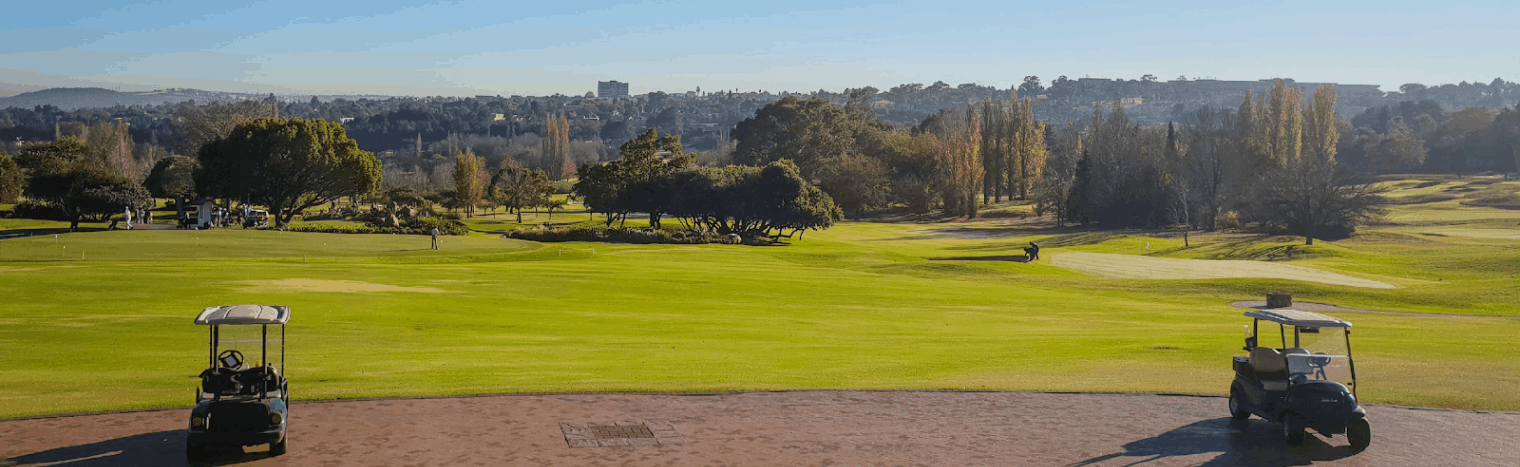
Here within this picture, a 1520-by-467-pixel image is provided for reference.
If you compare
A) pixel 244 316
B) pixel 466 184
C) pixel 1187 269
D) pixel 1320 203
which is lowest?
pixel 1187 269

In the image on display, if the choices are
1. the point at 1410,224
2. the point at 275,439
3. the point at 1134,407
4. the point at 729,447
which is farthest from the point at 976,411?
the point at 1410,224

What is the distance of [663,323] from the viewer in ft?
99.8

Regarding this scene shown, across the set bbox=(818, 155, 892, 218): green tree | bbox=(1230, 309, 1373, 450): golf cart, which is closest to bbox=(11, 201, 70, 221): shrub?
bbox=(818, 155, 892, 218): green tree

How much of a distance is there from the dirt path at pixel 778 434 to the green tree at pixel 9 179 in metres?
85.2

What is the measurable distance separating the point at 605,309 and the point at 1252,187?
8185cm

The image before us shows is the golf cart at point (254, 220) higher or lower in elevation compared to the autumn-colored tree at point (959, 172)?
lower

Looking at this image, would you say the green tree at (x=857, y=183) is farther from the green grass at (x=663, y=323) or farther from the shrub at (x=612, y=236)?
the green grass at (x=663, y=323)

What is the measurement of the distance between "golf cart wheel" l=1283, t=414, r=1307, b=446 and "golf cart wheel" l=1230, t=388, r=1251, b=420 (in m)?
1.24

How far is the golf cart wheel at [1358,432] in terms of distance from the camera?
15398 mm

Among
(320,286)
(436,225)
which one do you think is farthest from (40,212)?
(320,286)

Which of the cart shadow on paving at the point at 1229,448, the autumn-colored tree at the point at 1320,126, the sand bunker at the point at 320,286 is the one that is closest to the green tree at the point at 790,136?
the autumn-colored tree at the point at 1320,126

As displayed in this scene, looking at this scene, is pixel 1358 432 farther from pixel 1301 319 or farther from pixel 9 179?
pixel 9 179

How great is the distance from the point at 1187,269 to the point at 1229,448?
1886 inches

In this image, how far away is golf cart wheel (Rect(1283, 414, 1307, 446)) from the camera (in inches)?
609
